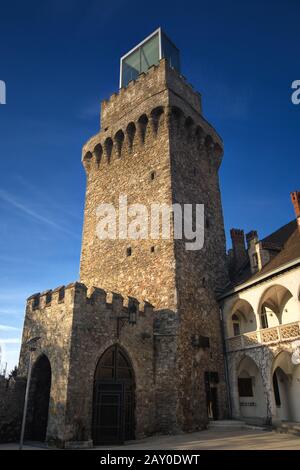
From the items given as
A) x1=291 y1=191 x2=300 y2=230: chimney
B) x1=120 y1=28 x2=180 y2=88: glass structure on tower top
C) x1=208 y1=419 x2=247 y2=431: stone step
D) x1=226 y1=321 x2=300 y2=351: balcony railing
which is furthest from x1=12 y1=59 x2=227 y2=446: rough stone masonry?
x1=291 y1=191 x2=300 y2=230: chimney

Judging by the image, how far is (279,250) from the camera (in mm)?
20422

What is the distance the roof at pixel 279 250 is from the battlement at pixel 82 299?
639cm

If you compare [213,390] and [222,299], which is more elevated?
[222,299]

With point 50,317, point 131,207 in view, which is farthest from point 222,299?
point 50,317

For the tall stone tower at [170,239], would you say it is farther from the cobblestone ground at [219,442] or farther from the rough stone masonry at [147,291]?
the cobblestone ground at [219,442]

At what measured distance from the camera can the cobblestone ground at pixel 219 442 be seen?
1138 centimetres

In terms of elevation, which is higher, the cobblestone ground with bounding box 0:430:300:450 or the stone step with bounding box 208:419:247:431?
the stone step with bounding box 208:419:247:431

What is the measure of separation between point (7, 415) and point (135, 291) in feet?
27.0

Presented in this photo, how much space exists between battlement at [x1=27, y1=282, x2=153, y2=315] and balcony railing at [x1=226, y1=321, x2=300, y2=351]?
17.1ft

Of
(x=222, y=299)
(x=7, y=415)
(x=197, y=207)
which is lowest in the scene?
(x=7, y=415)

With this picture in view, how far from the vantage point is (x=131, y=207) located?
2153 cm

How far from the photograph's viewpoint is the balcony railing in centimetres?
1591

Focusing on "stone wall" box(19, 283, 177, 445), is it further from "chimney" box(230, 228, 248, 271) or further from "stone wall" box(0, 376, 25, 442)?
"chimney" box(230, 228, 248, 271)
